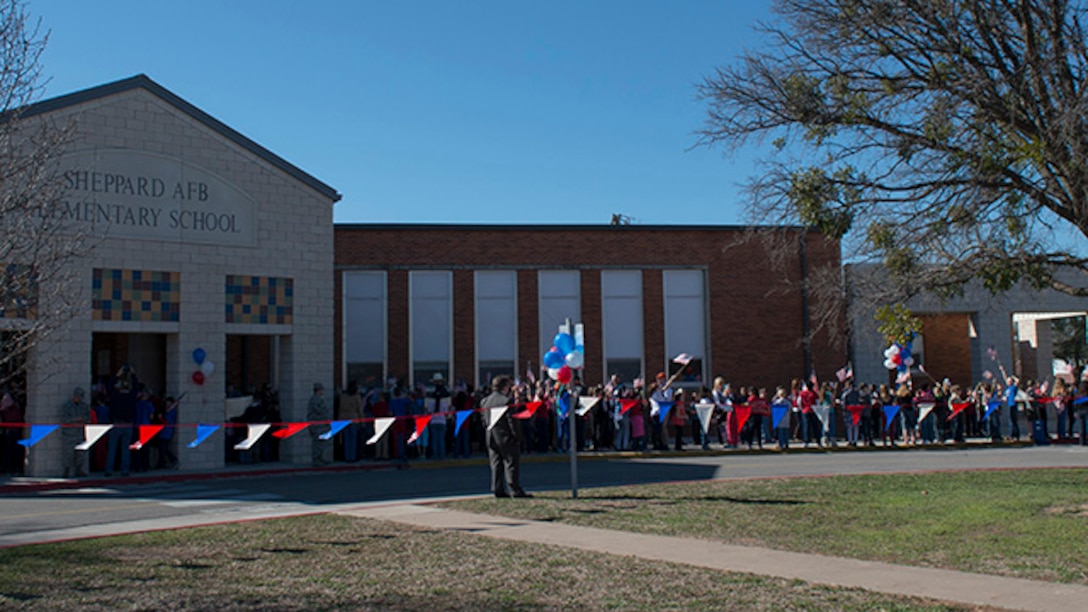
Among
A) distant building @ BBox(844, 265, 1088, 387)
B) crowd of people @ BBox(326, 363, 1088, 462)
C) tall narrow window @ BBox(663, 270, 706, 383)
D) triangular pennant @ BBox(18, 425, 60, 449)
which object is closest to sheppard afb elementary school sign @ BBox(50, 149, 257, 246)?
triangular pennant @ BBox(18, 425, 60, 449)

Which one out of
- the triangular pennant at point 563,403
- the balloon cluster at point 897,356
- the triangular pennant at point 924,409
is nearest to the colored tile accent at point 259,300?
the triangular pennant at point 563,403

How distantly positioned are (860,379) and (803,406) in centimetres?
627

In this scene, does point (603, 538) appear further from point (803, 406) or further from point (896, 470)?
point (803, 406)

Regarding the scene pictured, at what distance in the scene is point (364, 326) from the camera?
2955cm

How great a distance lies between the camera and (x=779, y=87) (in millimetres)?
13695

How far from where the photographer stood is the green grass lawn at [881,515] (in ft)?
31.4

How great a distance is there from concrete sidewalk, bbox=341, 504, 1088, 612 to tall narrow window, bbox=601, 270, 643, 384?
18.3m

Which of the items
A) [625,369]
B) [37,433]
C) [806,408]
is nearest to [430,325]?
[625,369]

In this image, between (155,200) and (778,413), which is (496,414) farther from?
(778,413)

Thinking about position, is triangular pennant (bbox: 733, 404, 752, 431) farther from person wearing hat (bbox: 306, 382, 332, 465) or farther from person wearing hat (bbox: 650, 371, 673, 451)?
person wearing hat (bbox: 306, 382, 332, 465)

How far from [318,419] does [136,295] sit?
4632 mm

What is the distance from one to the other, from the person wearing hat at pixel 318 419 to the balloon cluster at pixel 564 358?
28.2ft

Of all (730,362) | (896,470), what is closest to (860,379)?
(730,362)

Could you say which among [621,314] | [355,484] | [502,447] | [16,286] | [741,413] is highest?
[621,314]
